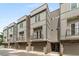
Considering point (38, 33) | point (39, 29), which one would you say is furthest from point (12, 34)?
point (39, 29)

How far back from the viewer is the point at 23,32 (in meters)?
23.9

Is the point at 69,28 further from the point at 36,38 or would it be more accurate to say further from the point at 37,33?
the point at 36,38

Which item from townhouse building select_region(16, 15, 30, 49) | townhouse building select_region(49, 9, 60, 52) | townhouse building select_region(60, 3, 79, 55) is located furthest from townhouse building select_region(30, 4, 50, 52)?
townhouse building select_region(60, 3, 79, 55)

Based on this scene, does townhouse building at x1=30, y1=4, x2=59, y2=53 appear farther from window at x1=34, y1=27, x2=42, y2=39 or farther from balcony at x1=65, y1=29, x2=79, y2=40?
balcony at x1=65, y1=29, x2=79, y2=40

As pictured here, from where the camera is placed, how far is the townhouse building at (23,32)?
22656mm

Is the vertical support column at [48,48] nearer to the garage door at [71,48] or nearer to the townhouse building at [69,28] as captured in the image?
the townhouse building at [69,28]

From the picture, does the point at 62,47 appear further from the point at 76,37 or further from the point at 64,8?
the point at 64,8

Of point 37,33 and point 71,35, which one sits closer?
point 71,35

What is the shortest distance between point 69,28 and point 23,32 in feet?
35.9

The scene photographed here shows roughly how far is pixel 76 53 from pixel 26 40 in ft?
34.8

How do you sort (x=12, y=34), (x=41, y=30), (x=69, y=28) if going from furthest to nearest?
(x=12, y=34)
(x=41, y=30)
(x=69, y=28)

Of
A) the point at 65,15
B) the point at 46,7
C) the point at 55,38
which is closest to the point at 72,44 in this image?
the point at 65,15

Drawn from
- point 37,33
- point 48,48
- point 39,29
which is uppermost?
point 39,29

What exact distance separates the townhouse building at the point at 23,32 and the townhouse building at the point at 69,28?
859 centimetres
